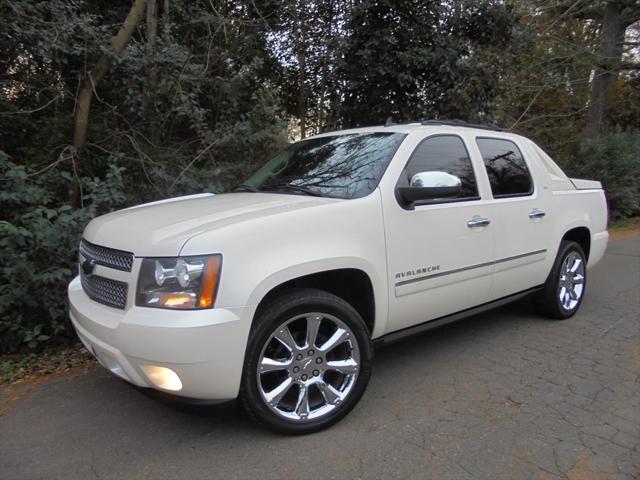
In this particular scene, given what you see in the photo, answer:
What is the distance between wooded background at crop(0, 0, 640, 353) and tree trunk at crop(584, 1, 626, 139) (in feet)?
23.9

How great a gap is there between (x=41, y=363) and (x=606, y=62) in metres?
16.2

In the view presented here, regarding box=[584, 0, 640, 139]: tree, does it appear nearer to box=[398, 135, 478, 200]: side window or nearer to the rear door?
the rear door

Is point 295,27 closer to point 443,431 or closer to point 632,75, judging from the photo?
point 443,431

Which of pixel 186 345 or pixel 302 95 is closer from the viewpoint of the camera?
pixel 186 345

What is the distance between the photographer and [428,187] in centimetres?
319

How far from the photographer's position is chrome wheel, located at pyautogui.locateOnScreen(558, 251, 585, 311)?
484 cm

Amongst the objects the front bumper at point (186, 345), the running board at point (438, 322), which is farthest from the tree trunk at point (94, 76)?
the running board at point (438, 322)

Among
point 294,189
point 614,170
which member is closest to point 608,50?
point 614,170

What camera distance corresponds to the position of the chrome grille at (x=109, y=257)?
2654 millimetres

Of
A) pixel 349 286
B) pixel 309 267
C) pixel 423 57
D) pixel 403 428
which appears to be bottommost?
pixel 403 428

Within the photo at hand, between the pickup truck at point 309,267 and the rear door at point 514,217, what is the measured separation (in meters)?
0.02

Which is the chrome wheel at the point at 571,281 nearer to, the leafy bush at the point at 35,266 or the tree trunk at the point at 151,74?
the leafy bush at the point at 35,266

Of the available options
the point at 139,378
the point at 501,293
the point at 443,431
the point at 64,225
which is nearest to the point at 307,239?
A: the point at 139,378

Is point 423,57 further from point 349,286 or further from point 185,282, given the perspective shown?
point 185,282
